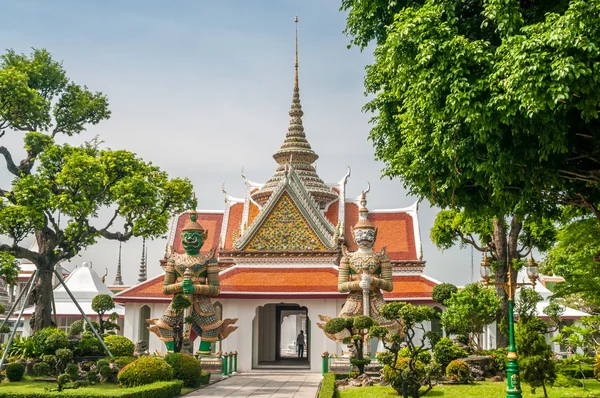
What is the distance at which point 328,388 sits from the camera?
41.6 ft

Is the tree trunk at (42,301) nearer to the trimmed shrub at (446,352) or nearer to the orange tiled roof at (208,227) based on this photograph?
the orange tiled roof at (208,227)

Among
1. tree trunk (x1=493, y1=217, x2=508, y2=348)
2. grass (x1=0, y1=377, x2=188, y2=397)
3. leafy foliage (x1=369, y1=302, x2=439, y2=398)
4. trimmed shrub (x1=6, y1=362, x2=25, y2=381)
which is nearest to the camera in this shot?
leafy foliage (x1=369, y1=302, x2=439, y2=398)

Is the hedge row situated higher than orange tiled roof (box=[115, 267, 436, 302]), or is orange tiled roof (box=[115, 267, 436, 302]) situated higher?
orange tiled roof (box=[115, 267, 436, 302])

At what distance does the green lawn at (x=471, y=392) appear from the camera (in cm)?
1270

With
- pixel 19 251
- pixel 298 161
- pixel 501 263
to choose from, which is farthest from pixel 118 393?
pixel 298 161

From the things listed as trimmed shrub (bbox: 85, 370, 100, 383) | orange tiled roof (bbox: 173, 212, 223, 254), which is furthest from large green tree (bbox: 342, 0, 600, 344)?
orange tiled roof (bbox: 173, 212, 223, 254)

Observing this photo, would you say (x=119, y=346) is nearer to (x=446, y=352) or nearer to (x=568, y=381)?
(x=446, y=352)

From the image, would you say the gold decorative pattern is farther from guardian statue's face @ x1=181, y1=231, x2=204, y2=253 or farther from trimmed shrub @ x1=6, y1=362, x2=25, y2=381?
trimmed shrub @ x1=6, y1=362, x2=25, y2=381

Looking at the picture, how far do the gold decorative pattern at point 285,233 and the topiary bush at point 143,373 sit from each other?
30.3ft

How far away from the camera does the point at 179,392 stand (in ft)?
44.2

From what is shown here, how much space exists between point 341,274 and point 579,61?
11.1 metres

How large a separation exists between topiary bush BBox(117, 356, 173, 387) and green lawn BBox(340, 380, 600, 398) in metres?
3.71

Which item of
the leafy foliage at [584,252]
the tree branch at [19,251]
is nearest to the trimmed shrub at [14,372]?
the tree branch at [19,251]

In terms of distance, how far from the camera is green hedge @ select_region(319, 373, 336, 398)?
11799 mm
